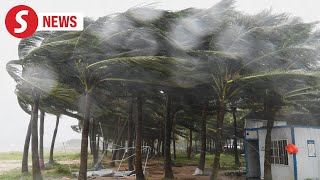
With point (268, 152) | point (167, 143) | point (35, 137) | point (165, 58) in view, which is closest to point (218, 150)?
point (268, 152)

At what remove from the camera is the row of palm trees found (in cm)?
1242

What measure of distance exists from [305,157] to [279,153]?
1414 mm

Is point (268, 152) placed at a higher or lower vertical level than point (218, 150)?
lower

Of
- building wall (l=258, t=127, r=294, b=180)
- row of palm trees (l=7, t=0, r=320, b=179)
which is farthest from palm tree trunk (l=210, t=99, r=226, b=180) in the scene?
building wall (l=258, t=127, r=294, b=180)

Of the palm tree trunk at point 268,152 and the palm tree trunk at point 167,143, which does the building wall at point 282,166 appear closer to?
the palm tree trunk at point 268,152

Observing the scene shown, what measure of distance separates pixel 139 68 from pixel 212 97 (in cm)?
792

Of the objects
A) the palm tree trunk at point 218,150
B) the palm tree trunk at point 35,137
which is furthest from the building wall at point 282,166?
the palm tree trunk at point 35,137

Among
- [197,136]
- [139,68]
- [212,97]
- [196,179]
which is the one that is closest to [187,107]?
[212,97]

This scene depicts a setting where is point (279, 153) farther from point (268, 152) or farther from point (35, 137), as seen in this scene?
point (35, 137)

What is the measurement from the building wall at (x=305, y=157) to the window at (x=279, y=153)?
76 cm

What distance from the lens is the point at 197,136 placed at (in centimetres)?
5381

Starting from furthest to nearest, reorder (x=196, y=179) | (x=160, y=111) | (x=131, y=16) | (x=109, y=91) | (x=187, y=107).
→ (x=160, y=111), (x=187, y=107), (x=196, y=179), (x=109, y=91), (x=131, y=16)

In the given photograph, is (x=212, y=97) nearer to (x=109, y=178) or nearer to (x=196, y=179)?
(x=196, y=179)

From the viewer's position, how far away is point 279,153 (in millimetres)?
18000
